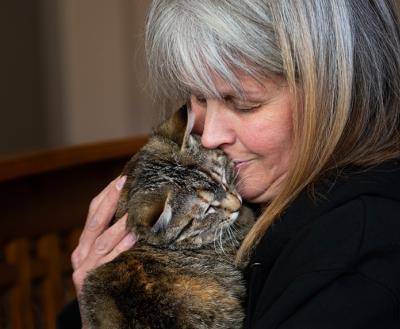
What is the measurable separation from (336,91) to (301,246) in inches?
11.8

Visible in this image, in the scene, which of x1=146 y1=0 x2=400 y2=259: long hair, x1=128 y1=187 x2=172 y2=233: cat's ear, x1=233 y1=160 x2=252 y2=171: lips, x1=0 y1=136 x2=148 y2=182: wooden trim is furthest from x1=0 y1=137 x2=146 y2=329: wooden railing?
x1=146 y1=0 x2=400 y2=259: long hair

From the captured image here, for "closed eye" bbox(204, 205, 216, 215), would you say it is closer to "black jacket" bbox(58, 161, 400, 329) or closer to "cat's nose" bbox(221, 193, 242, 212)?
"cat's nose" bbox(221, 193, 242, 212)

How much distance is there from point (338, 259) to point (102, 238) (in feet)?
2.05

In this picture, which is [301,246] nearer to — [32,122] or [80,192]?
[80,192]

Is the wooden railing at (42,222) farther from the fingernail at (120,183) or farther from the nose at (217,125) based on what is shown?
the nose at (217,125)

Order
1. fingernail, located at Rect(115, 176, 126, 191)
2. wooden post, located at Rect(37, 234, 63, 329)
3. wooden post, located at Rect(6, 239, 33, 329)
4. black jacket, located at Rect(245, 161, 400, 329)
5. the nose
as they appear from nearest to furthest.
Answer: black jacket, located at Rect(245, 161, 400, 329) < the nose < fingernail, located at Rect(115, 176, 126, 191) < wooden post, located at Rect(6, 239, 33, 329) < wooden post, located at Rect(37, 234, 63, 329)

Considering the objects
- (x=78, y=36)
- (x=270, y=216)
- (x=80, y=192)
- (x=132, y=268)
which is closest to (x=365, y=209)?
(x=270, y=216)

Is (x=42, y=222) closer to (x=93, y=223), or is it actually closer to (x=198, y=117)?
(x=93, y=223)

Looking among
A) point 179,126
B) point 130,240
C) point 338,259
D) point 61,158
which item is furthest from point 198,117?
point 61,158

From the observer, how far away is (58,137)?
4.06 m

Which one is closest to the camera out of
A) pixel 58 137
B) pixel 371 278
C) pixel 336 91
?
pixel 371 278

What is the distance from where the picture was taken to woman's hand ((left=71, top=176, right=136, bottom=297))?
1.66m

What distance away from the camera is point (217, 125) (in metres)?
1.54

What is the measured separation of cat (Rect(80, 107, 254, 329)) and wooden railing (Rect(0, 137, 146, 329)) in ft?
→ 2.20
